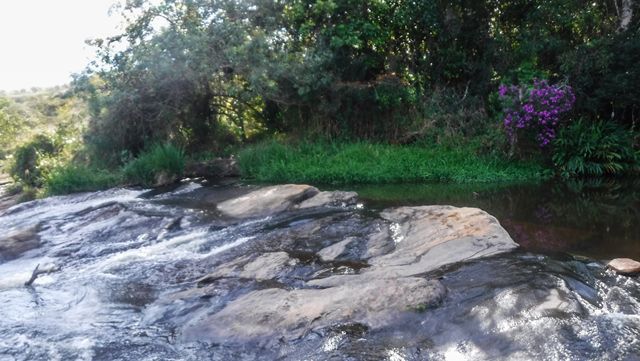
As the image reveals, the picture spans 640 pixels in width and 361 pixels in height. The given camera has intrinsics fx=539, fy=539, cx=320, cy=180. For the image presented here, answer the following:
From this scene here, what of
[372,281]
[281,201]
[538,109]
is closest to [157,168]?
[281,201]

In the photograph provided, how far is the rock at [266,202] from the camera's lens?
8.30 metres

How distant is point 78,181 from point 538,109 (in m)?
10.5

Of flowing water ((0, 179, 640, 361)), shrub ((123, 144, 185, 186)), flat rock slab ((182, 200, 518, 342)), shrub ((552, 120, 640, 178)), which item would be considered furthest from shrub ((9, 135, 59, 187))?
shrub ((552, 120, 640, 178))

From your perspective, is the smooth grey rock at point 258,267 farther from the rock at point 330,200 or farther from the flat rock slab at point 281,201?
the rock at point 330,200

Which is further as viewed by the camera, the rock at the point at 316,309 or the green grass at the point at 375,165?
the green grass at the point at 375,165

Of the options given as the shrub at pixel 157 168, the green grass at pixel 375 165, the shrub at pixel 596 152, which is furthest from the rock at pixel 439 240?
the shrub at pixel 157 168

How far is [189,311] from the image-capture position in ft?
16.0

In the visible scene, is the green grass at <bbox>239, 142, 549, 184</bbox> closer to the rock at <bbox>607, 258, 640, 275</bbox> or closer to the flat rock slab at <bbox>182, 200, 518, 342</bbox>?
the flat rock slab at <bbox>182, 200, 518, 342</bbox>

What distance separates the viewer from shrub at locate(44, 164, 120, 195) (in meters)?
12.9

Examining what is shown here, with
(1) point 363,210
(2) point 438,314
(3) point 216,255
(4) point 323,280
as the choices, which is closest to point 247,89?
(1) point 363,210

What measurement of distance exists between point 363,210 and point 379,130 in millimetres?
6095

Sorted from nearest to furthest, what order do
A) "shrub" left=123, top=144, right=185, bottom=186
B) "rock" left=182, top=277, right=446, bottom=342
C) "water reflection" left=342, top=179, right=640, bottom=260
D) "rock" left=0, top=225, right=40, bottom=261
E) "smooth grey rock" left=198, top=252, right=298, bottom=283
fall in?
"rock" left=182, top=277, right=446, bottom=342 < "smooth grey rock" left=198, top=252, right=298, bottom=283 < "water reflection" left=342, top=179, right=640, bottom=260 < "rock" left=0, top=225, right=40, bottom=261 < "shrub" left=123, top=144, right=185, bottom=186

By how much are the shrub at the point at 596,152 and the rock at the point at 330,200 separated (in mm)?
4797

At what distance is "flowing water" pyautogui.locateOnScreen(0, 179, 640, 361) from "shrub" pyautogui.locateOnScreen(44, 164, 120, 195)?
3.38 metres
